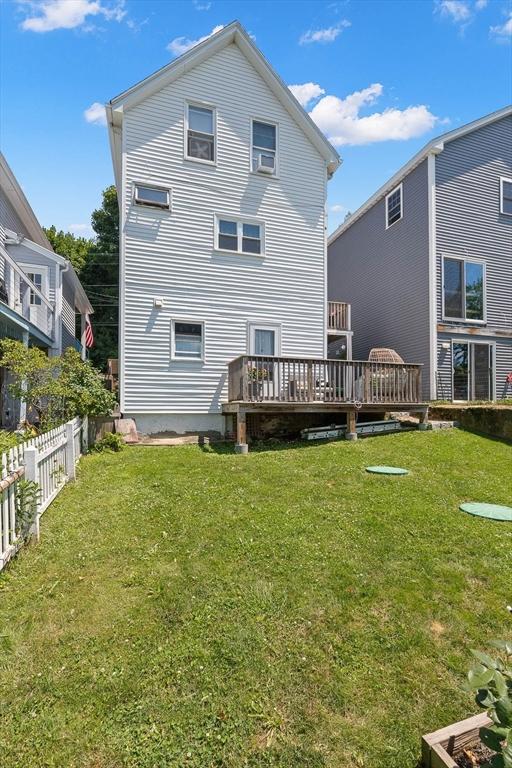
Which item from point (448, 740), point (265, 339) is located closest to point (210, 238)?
point (265, 339)

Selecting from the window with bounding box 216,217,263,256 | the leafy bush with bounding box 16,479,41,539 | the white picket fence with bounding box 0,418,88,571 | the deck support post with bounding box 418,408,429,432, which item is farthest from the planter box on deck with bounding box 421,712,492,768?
the window with bounding box 216,217,263,256

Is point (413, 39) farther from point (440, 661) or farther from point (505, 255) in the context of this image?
point (440, 661)

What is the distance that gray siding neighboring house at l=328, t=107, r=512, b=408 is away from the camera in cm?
1340

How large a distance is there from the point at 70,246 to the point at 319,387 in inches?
1087

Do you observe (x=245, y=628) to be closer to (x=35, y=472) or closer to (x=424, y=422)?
(x=35, y=472)

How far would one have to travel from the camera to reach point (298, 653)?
2.81 m

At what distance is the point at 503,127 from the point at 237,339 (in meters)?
12.6

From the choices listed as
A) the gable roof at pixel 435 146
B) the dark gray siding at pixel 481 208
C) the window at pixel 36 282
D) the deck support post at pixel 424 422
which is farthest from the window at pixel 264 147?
the deck support post at pixel 424 422

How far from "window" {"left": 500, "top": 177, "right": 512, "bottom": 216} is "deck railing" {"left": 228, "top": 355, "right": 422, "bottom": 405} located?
859 cm

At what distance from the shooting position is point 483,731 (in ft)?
5.21

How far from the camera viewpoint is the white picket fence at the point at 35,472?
12.0 ft

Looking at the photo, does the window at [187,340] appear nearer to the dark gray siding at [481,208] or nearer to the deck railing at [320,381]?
the deck railing at [320,381]

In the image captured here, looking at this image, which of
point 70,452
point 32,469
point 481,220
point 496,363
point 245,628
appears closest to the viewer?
point 245,628

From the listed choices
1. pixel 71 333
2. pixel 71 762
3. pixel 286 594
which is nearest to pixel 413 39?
pixel 286 594
